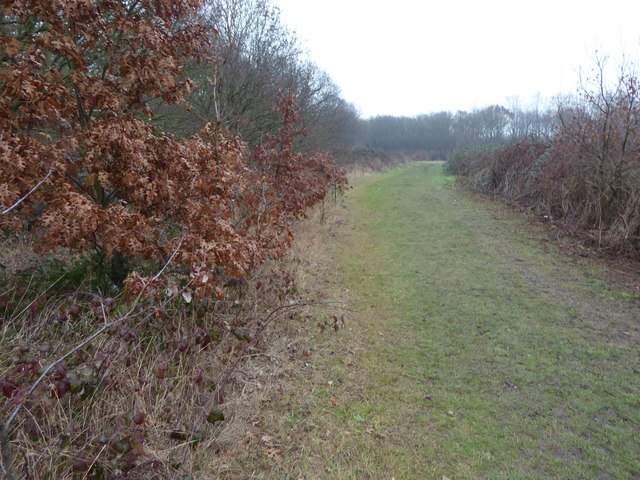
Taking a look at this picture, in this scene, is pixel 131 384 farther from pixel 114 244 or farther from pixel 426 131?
pixel 426 131

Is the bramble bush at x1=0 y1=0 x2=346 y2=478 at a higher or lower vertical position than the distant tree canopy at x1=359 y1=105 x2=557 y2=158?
lower

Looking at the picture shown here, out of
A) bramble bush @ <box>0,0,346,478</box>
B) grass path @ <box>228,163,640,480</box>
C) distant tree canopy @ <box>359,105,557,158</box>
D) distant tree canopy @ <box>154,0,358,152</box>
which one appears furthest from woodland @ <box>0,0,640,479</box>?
distant tree canopy @ <box>359,105,557,158</box>

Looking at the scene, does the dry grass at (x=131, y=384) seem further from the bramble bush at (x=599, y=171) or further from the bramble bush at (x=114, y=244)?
the bramble bush at (x=599, y=171)

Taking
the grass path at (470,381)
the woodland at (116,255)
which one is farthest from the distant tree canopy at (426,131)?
the woodland at (116,255)

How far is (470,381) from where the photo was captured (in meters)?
3.86

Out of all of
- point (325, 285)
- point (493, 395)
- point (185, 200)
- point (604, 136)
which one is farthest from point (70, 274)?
point (604, 136)

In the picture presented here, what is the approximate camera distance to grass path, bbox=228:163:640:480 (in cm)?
288

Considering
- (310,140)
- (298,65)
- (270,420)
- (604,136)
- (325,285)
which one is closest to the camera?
(270,420)

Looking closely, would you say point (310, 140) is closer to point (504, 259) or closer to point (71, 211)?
point (504, 259)

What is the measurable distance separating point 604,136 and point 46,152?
421 inches

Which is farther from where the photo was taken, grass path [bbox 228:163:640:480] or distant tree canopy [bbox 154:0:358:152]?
distant tree canopy [bbox 154:0:358:152]

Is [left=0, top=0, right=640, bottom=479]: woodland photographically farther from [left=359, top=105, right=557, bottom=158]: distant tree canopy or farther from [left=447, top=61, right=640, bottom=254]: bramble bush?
[left=359, top=105, right=557, bottom=158]: distant tree canopy

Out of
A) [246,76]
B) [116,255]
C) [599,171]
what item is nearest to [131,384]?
[116,255]

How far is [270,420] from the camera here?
3.23m
